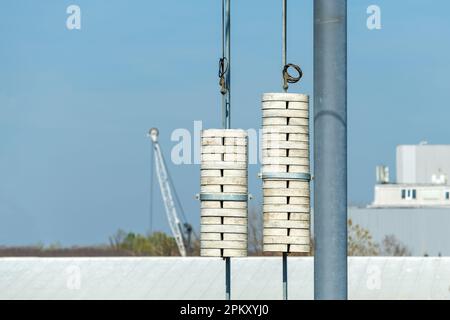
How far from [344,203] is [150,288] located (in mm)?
37787

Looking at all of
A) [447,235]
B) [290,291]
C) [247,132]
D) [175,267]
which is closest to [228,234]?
[247,132]

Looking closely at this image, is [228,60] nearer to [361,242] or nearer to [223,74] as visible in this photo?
[223,74]

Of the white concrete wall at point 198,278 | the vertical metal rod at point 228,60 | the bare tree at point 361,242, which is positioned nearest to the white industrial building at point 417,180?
the bare tree at point 361,242

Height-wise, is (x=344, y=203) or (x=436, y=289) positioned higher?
(x=344, y=203)

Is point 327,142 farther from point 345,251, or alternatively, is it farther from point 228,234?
point 228,234

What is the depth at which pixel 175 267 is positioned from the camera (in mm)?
58281

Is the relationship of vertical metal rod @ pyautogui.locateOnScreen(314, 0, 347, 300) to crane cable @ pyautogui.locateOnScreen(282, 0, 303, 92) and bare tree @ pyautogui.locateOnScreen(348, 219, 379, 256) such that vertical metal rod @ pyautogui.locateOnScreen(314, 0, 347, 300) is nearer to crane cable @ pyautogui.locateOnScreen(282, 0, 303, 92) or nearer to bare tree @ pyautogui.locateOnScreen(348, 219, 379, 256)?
crane cable @ pyautogui.locateOnScreen(282, 0, 303, 92)

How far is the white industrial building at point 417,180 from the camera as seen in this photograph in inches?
5886

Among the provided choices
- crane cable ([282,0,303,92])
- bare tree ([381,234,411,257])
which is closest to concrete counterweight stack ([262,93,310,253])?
crane cable ([282,0,303,92])

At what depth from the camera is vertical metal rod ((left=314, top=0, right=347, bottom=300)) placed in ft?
59.4

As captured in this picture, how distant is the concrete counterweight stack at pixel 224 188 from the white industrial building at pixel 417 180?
12577 centimetres

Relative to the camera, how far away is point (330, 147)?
18266 millimetres

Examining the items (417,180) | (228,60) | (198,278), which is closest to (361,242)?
(417,180)
